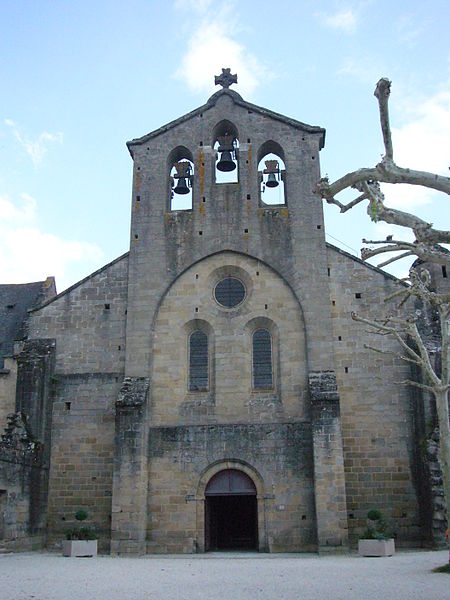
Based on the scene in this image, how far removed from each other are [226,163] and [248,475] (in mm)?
10972

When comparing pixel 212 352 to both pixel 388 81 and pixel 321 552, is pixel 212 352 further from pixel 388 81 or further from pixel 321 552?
pixel 388 81

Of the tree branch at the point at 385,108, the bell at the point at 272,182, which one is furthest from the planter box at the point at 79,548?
the tree branch at the point at 385,108

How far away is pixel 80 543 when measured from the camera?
1917 cm

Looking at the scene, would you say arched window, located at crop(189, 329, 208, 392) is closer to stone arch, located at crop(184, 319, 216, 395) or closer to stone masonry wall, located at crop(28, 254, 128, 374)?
stone arch, located at crop(184, 319, 216, 395)

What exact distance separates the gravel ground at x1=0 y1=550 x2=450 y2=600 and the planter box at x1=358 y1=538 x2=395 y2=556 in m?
0.40

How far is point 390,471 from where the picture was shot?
2078 cm

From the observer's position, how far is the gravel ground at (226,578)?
11.3 meters

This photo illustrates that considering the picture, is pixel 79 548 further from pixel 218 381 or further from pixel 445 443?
pixel 445 443

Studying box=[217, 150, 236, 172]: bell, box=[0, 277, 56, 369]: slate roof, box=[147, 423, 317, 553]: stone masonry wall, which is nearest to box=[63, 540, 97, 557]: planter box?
box=[147, 423, 317, 553]: stone masonry wall

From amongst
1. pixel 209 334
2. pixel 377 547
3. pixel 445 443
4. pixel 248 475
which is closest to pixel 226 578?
pixel 445 443

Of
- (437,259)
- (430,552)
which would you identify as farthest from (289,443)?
(437,259)

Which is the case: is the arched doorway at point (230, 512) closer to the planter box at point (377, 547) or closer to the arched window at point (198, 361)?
the arched window at point (198, 361)

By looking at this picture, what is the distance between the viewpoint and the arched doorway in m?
20.9

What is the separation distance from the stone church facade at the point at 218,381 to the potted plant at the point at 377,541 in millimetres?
993
